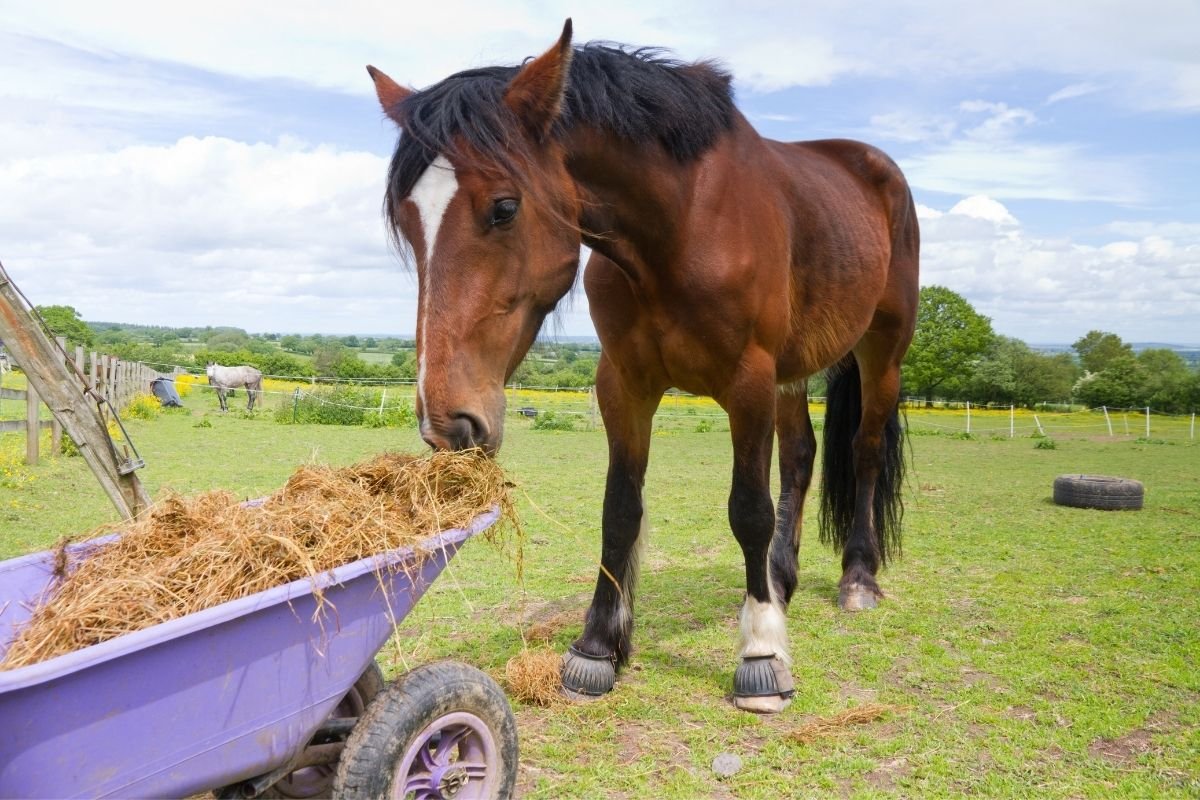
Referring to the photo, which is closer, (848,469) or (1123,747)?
(1123,747)

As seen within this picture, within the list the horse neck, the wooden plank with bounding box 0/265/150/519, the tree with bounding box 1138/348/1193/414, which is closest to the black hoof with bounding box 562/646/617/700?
Answer: the horse neck

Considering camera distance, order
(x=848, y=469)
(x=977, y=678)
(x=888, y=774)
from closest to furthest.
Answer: (x=888, y=774) → (x=977, y=678) → (x=848, y=469)

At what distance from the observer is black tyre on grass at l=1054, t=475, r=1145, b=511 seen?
348 inches

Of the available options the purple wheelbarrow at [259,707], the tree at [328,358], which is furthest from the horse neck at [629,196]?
the tree at [328,358]

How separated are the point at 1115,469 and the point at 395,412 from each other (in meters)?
15.5

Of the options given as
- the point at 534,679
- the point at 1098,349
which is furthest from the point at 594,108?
the point at 1098,349

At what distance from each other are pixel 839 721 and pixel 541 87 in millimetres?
2729

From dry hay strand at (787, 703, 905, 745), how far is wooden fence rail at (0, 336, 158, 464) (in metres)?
2.82

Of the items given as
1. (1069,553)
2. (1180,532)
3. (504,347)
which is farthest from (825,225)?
(1180,532)

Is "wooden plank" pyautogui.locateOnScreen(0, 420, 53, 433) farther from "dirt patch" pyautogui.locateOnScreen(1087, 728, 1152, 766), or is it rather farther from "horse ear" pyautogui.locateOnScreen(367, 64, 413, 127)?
"dirt patch" pyautogui.locateOnScreen(1087, 728, 1152, 766)

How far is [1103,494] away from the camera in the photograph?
29.2 feet

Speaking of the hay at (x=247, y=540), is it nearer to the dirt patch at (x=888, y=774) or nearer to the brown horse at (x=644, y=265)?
the brown horse at (x=644, y=265)

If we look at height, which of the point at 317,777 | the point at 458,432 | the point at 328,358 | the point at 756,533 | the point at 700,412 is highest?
the point at 328,358

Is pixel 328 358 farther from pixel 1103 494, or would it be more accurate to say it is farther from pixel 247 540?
pixel 247 540
